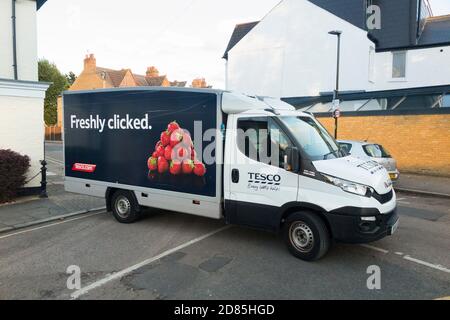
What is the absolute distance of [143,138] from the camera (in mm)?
7168

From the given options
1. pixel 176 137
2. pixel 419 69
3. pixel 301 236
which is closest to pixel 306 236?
pixel 301 236

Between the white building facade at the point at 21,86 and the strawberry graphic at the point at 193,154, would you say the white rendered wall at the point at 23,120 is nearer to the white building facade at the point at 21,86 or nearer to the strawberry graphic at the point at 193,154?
the white building facade at the point at 21,86

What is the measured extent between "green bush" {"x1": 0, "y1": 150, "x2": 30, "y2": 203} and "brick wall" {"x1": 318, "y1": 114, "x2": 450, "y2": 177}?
14955 mm

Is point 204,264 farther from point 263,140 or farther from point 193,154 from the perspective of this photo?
point 263,140

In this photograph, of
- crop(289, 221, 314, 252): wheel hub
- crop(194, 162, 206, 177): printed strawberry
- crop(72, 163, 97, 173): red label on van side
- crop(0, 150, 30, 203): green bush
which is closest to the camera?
crop(289, 221, 314, 252): wheel hub

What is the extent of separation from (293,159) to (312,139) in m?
0.76

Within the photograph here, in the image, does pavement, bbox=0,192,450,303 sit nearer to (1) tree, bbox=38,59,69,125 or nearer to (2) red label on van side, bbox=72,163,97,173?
(2) red label on van side, bbox=72,163,97,173

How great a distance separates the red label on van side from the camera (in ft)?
26.2

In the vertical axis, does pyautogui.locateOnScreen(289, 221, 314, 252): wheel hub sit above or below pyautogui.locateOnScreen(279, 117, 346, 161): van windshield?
below

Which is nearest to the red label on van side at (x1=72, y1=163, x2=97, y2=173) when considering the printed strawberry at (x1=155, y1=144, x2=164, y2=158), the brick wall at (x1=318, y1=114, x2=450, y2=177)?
the printed strawberry at (x1=155, y1=144, x2=164, y2=158)

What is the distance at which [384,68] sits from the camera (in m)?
22.1

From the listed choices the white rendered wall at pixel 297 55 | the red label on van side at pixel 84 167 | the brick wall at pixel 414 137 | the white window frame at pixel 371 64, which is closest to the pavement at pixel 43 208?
the red label on van side at pixel 84 167

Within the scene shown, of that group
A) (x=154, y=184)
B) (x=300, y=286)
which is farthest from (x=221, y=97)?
(x=300, y=286)

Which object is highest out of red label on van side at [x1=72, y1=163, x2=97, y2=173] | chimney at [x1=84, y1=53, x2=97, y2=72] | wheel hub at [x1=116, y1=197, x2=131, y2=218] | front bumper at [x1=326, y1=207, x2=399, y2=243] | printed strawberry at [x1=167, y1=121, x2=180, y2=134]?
chimney at [x1=84, y1=53, x2=97, y2=72]
